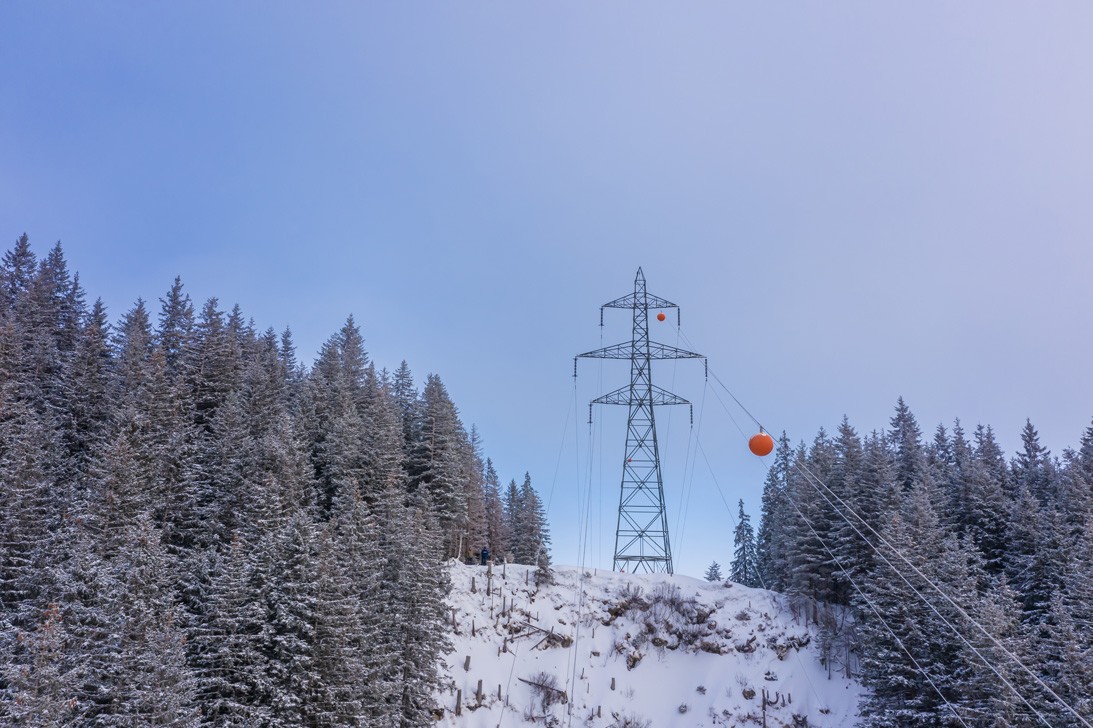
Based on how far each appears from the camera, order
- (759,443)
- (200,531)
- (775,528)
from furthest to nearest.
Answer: (775,528) < (200,531) < (759,443)

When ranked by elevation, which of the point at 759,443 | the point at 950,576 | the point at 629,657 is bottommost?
the point at 629,657

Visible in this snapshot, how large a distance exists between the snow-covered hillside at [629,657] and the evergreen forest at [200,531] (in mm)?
5874

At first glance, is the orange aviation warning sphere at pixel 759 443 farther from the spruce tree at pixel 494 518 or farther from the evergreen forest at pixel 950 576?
the spruce tree at pixel 494 518

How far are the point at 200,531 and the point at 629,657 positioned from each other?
95.4ft

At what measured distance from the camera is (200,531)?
3238 cm

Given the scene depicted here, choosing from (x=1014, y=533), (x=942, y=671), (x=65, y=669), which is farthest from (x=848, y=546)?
(x=65, y=669)

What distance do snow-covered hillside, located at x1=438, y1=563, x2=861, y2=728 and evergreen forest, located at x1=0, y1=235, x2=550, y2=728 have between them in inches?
231

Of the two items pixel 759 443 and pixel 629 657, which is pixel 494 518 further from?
pixel 759 443

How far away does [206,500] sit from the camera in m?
34.7

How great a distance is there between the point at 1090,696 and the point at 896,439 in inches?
1437

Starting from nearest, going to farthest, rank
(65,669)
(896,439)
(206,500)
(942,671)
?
(65,669)
(942,671)
(206,500)
(896,439)

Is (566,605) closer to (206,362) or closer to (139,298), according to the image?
(206,362)

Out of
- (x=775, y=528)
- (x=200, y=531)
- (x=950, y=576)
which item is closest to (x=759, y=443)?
(x=950, y=576)

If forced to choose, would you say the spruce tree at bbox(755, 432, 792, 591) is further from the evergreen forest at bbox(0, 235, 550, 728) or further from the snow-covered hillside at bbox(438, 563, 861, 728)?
the evergreen forest at bbox(0, 235, 550, 728)
